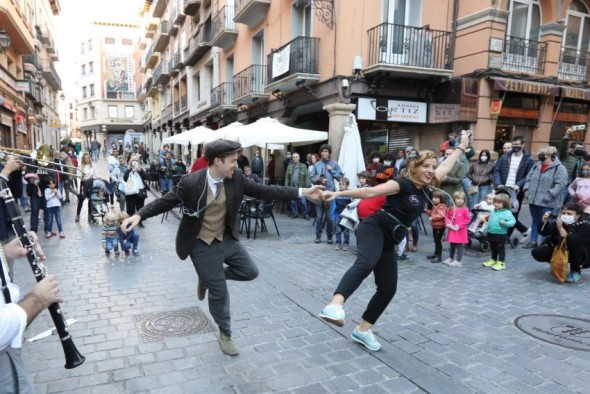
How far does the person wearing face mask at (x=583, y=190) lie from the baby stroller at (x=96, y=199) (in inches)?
393

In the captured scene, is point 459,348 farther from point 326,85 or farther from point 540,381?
point 326,85

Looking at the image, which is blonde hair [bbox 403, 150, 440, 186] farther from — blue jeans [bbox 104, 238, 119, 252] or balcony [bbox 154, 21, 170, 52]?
balcony [bbox 154, 21, 170, 52]

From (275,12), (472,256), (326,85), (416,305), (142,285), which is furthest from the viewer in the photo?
(275,12)

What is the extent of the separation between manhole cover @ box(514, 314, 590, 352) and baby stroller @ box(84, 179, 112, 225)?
9.06 metres

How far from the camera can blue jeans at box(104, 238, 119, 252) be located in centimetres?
712

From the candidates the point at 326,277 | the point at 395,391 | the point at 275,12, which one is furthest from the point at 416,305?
the point at 275,12

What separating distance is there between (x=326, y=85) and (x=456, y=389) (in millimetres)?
11147

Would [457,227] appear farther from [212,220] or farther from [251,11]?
[251,11]

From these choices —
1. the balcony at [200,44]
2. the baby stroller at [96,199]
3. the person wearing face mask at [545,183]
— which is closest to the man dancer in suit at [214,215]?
the person wearing face mask at [545,183]

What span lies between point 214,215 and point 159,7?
4025 cm

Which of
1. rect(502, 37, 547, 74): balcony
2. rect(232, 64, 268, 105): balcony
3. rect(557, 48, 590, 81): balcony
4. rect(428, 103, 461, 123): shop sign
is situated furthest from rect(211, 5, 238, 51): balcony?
rect(557, 48, 590, 81): balcony

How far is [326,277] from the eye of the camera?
19.6ft

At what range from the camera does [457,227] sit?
262 inches

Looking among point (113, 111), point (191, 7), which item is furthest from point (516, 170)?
point (113, 111)
